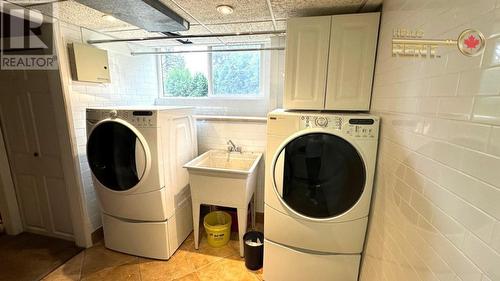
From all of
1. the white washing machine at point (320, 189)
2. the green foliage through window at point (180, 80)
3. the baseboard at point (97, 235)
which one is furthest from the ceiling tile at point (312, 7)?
the baseboard at point (97, 235)

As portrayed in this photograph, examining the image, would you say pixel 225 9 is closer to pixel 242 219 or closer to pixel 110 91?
pixel 110 91

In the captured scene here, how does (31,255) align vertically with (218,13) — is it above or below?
below

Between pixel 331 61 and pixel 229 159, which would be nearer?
pixel 331 61

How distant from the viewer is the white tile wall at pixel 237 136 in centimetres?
239

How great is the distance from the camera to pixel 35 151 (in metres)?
2.12

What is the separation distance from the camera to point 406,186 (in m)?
1.03

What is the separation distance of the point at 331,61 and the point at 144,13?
1.33 meters

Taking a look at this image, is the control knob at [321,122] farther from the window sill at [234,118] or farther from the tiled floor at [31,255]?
the tiled floor at [31,255]

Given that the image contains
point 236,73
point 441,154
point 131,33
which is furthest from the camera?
point 236,73

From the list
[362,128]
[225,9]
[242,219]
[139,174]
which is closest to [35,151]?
[139,174]

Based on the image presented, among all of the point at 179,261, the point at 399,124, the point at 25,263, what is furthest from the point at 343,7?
the point at 25,263

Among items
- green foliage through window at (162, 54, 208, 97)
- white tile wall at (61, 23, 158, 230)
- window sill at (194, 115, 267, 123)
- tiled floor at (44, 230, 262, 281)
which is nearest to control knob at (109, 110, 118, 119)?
white tile wall at (61, 23, 158, 230)

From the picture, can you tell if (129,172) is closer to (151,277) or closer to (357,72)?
(151,277)

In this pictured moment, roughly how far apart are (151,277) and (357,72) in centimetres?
225
